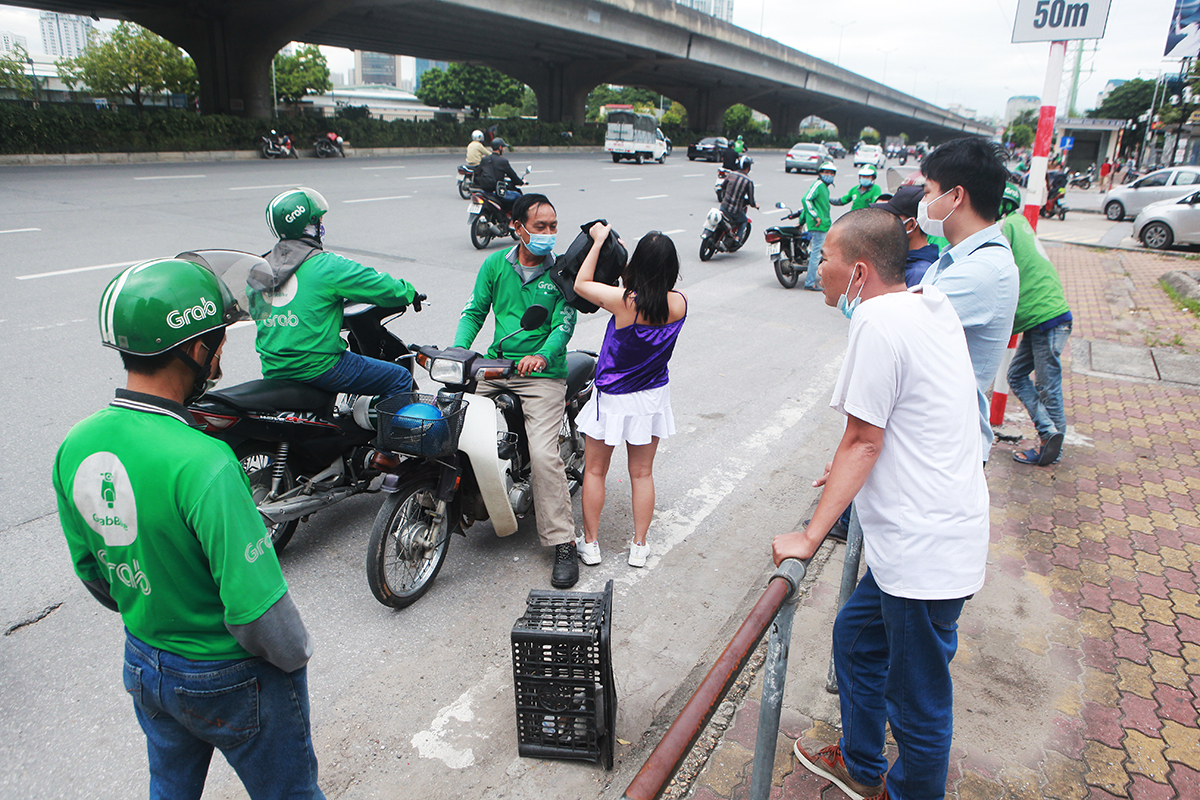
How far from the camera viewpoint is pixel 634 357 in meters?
3.71

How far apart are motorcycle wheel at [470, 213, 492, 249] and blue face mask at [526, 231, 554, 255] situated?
8.24 metres

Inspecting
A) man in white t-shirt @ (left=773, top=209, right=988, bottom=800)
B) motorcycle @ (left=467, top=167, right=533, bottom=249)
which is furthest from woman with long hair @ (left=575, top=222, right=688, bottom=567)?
motorcycle @ (left=467, top=167, right=533, bottom=249)

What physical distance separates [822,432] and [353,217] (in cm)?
1077

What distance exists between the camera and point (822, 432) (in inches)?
235

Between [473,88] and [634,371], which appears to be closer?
[634,371]

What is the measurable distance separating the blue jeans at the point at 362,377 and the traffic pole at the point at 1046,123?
4734 millimetres

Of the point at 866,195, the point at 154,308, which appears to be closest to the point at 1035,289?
the point at 154,308

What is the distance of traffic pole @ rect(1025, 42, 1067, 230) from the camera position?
18.5 ft

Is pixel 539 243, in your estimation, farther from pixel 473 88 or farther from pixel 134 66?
pixel 473 88

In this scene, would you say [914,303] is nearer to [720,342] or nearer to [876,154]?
[720,342]

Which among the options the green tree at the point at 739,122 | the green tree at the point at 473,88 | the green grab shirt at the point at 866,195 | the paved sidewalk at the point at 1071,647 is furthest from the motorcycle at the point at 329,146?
the green tree at the point at 739,122

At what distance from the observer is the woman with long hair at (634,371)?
354cm

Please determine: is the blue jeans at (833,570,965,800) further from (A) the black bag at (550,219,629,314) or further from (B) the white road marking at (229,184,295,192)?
(B) the white road marking at (229,184,295,192)

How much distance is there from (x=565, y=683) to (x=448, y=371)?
1581 mm
